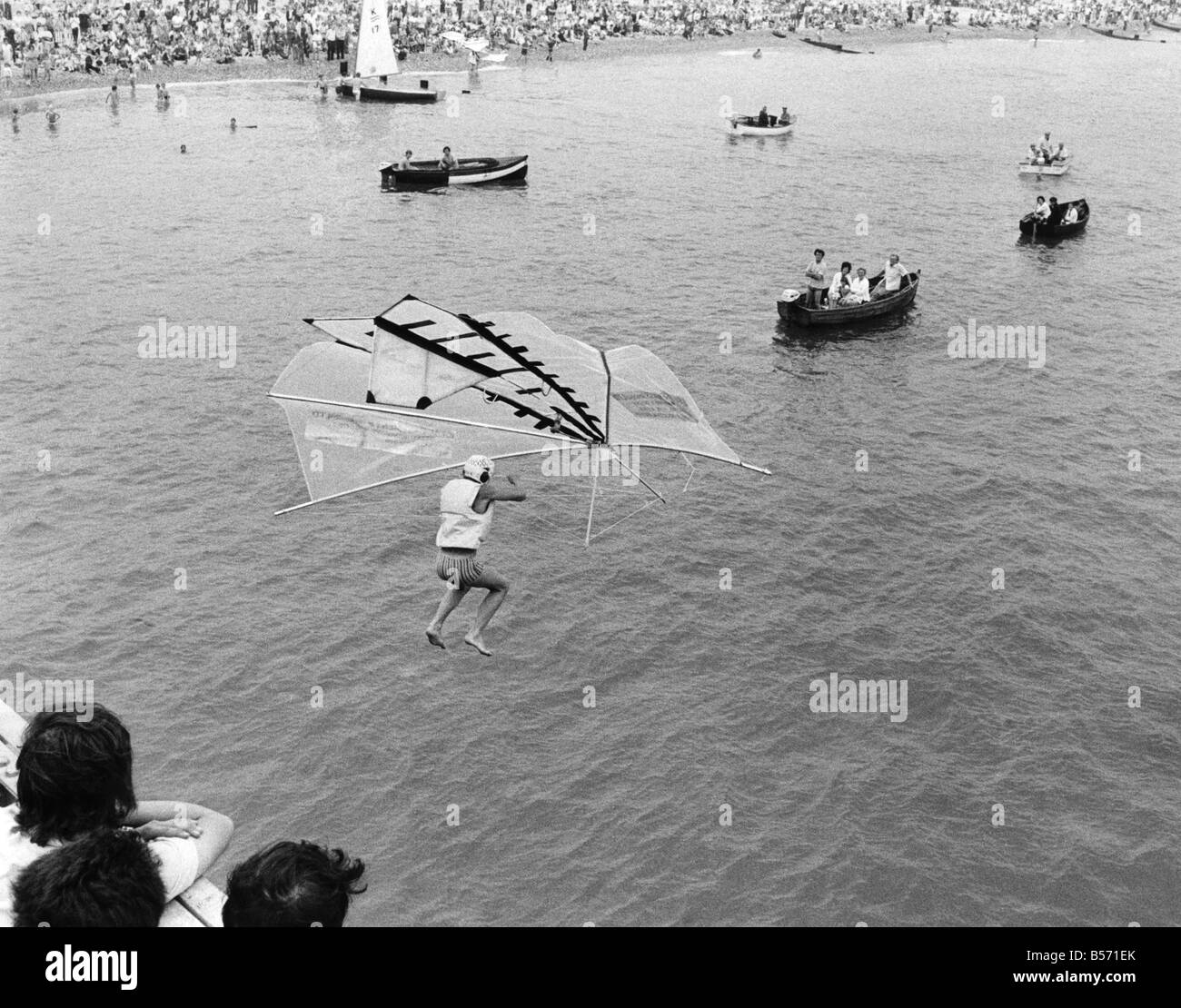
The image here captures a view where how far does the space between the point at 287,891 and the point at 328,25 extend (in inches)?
4283

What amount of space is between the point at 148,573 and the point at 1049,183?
6123 cm

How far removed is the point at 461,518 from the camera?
57.2ft

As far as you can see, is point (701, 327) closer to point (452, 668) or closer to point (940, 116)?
point (452, 668)

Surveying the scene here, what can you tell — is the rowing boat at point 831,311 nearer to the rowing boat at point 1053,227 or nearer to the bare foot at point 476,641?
the rowing boat at point 1053,227

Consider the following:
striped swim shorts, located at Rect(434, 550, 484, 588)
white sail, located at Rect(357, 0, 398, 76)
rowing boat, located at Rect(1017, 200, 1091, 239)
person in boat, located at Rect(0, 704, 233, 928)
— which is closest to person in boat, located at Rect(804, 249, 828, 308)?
rowing boat, located at Rect(1017, 200, 1091, 239)

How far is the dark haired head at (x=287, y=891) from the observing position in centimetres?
677

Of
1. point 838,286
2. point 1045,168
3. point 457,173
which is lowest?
point 838,286

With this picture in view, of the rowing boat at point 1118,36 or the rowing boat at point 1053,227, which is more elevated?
the rowing boat at point 1118,36
